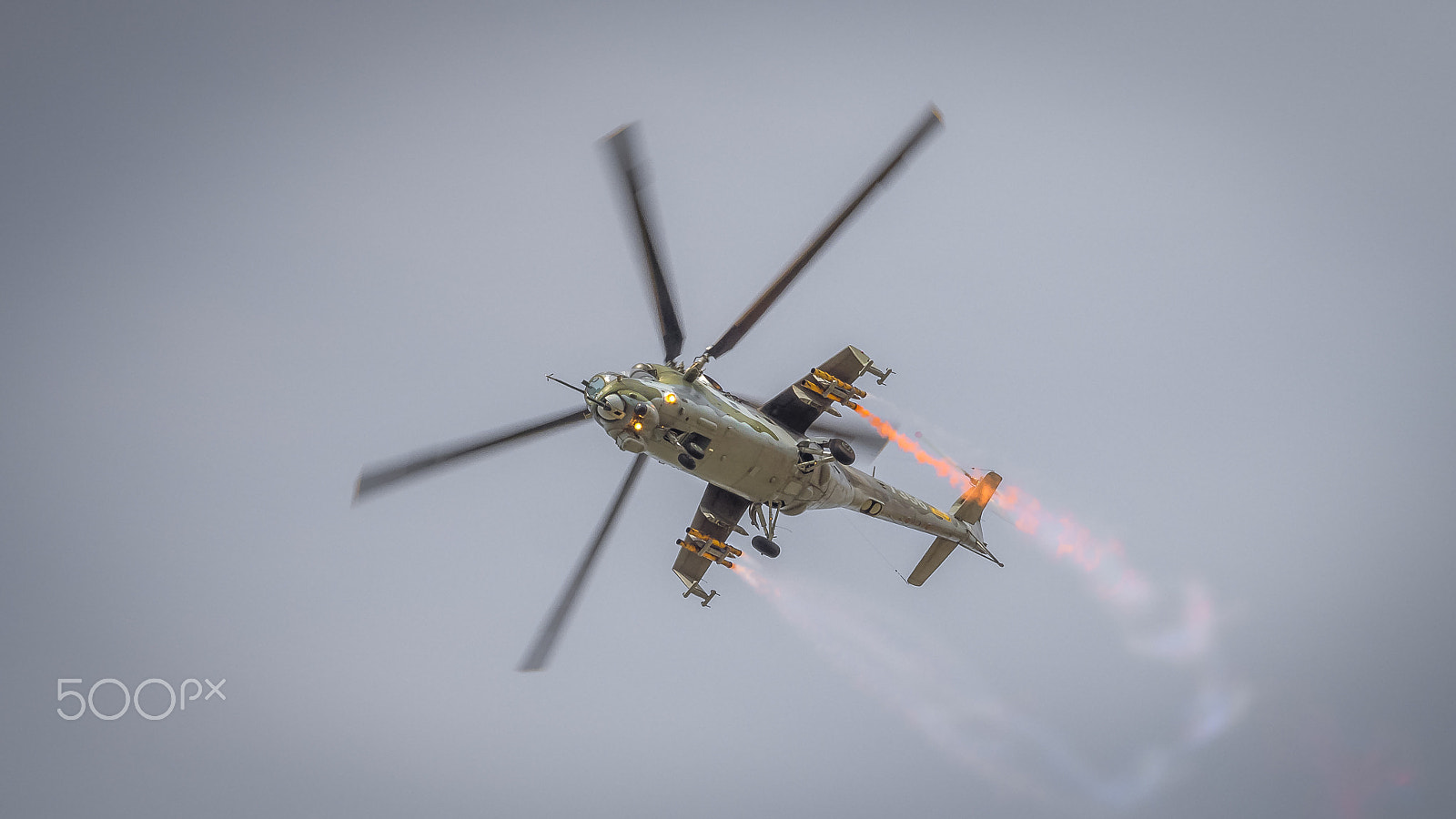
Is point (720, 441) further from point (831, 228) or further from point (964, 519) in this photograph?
point (964, 519)

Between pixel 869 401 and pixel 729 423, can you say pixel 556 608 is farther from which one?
pixel 869 401

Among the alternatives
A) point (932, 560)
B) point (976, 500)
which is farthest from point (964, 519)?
point (932, 560)

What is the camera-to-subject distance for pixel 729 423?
88.4ft

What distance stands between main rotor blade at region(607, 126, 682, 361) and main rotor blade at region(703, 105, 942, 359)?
54.9 inches

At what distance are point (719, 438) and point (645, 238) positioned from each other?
5.57 metres

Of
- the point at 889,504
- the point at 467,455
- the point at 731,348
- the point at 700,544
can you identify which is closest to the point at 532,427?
the point at 467,455

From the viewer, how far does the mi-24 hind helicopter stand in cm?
2409

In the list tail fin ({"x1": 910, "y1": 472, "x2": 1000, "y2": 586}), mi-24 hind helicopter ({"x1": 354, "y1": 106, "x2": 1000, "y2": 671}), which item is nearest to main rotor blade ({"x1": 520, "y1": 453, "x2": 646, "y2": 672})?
mi-24 hind helicopter ({"x1": 354, "y1": 106, "x2": 1000, "y2": 671})

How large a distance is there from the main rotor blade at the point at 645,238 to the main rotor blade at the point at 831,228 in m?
1.39

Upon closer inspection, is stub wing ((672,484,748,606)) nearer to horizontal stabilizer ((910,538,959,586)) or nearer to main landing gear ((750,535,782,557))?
main landing gear ((750,535,782,557))

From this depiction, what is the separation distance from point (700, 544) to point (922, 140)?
1292 centimetres

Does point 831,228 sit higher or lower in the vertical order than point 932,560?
higher

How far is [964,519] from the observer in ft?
116

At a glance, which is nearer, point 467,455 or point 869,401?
point 467,455
